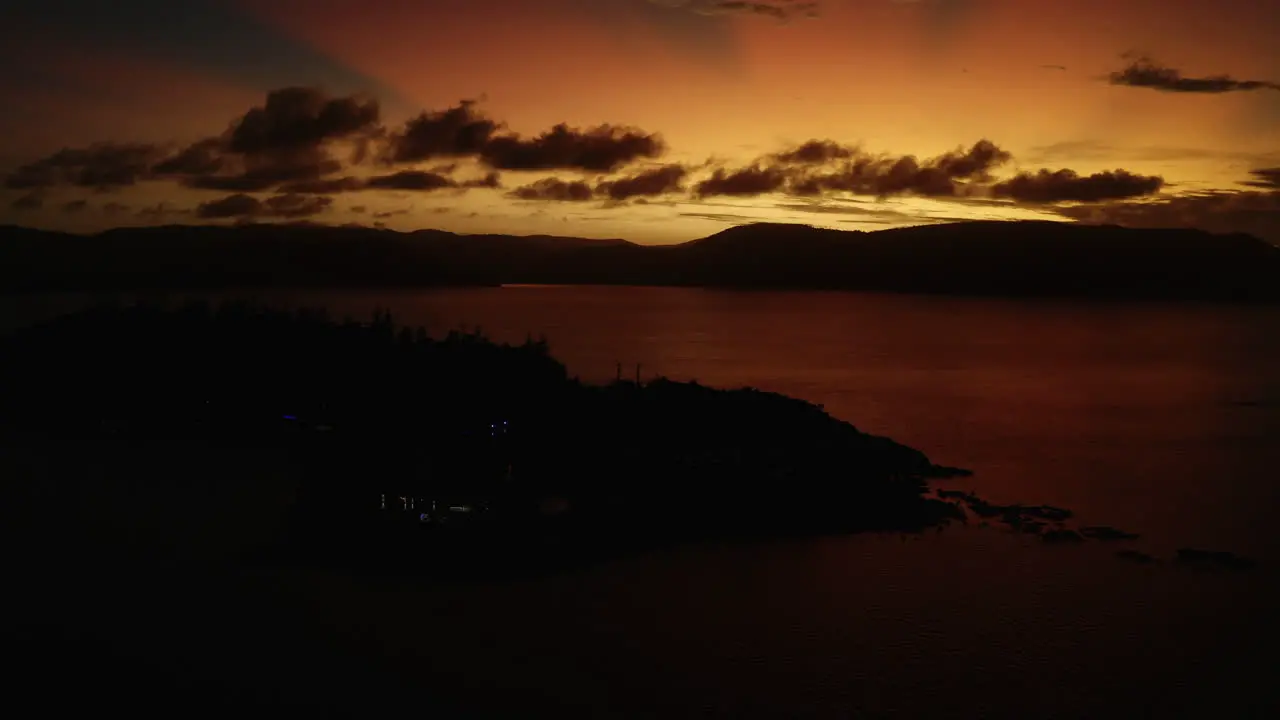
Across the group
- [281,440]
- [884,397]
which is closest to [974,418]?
[884,397]

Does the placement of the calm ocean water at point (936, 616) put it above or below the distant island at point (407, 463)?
below

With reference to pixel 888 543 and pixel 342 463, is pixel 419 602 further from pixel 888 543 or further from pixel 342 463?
pixel 888 543

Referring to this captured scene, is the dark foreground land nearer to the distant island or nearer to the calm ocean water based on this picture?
the distant island

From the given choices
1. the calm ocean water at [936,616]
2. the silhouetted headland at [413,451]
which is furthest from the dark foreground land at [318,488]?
the calm ocean water at [936,616]

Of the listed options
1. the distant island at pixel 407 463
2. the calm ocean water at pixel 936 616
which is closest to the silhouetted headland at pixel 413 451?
the distant island at pixel 407 463

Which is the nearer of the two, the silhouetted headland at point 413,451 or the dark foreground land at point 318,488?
the dark foreground land at point 318,488

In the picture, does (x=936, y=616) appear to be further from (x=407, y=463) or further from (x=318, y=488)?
(x=318, y=488)

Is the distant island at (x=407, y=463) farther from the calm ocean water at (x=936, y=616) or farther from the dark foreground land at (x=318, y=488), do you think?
the calm ocean water at (x=936, y=616)
